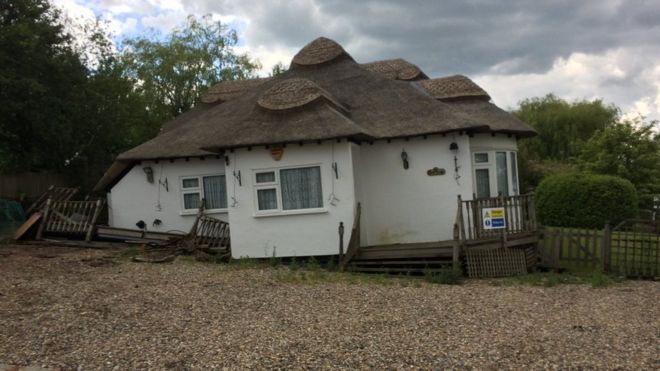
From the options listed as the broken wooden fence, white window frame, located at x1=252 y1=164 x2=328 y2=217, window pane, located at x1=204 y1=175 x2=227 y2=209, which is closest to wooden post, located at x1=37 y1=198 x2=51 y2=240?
the broken wooden fence

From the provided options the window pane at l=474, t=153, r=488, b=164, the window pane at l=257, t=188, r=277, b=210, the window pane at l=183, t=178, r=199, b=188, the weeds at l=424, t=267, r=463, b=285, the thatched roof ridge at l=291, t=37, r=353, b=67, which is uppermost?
the thatched roof ridge at l=291, t=37, r=353, b=67

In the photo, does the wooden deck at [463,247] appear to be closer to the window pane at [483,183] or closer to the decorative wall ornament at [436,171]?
the decorative wall ornament at [436,171]

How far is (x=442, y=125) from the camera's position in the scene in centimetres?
1396

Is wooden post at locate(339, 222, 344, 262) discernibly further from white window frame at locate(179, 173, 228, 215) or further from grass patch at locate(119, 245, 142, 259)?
grass patch at locate(119, 245, 142, 259)

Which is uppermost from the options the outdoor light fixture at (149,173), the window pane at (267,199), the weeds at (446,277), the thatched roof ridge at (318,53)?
the thatched roof ridge at (318,53)

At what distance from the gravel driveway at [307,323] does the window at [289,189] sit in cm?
233

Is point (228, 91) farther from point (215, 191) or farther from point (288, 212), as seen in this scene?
point (288, 212)

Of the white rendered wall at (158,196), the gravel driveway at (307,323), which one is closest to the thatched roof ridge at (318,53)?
the white rendered wall at (158,196)

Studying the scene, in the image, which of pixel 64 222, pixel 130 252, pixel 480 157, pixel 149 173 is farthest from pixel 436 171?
pixel 64 222

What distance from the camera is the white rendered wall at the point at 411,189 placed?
14.4 metres

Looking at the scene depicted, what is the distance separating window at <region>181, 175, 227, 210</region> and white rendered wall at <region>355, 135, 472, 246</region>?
450 centimetres

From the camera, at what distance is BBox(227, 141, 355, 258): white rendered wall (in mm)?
13289

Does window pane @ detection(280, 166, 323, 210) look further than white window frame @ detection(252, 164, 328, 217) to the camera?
Yes

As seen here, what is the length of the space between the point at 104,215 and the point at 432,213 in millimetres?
12565
